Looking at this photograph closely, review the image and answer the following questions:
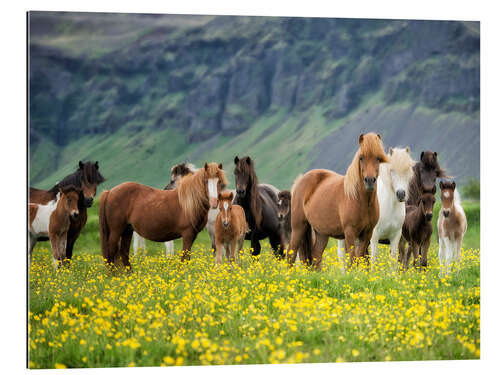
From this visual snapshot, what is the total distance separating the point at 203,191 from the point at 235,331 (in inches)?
92.2

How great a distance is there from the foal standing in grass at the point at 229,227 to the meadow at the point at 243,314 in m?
0.86

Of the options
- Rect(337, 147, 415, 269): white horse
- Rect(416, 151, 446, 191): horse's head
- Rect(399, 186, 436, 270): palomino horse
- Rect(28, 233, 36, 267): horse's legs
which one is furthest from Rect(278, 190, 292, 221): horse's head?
Rect(28, 233, 36, 267): horse's legs

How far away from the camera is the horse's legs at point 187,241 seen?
8672 mm

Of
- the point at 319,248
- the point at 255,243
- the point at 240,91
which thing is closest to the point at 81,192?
the point at 240,91

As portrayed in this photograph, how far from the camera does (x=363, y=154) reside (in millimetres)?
7801

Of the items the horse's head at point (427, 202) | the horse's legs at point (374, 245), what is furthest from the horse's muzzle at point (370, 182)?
the horse's legs at point (374, 245)

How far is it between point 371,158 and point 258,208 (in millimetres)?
2843

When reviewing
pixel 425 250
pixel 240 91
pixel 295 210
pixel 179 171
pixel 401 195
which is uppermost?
pixel 240 91

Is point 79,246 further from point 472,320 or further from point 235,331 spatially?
point 472,320

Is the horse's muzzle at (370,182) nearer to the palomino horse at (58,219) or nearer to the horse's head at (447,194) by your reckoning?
the horse's head at (447,194)

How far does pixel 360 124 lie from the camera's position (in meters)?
8.26

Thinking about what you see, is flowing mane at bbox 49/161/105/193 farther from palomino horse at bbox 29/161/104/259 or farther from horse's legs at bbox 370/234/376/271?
horse's legs at bbox 370/234/376/271

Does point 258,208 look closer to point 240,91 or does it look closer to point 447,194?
point 240,91

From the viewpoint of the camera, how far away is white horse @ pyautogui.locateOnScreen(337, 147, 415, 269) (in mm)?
8070
